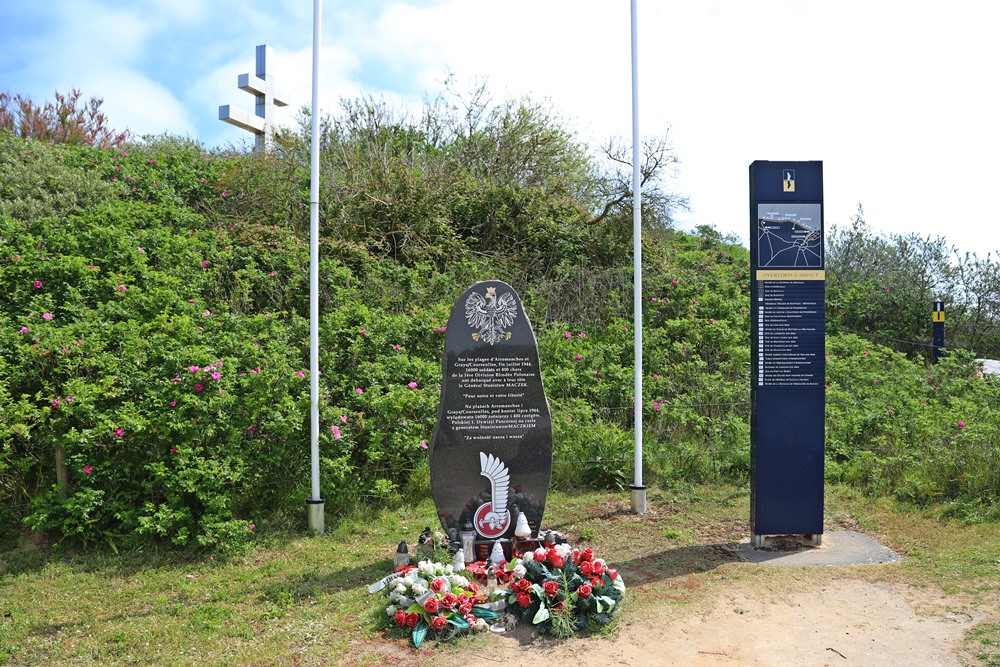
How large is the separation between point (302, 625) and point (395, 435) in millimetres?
2442

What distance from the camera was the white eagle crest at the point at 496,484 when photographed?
5.48 meters

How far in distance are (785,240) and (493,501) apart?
9.51ft

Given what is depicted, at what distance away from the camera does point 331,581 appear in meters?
5.23

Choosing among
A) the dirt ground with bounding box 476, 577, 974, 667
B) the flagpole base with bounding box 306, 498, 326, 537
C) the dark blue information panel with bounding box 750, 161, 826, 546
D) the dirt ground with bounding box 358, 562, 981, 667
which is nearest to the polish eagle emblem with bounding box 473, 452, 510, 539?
the dirt ground with bounding box 358, 562, 981, 667

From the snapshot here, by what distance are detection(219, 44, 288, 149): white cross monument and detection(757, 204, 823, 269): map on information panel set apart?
9472 mm

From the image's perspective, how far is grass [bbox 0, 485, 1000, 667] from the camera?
4184mm

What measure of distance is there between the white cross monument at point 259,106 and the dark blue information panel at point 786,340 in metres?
9.49

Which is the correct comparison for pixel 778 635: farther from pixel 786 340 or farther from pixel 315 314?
pixel 315 314

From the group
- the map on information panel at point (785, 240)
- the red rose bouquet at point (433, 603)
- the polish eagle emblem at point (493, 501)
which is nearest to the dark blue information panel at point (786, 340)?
the map on information panel at point (785, 240)

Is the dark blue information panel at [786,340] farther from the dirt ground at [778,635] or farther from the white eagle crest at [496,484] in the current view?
the white eagle crest at [496,484]

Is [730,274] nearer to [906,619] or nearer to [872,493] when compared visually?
[872,493]

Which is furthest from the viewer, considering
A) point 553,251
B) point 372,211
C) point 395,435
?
point 553,251

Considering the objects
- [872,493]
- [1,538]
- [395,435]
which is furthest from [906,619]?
[1,538]

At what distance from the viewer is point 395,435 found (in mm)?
6766
